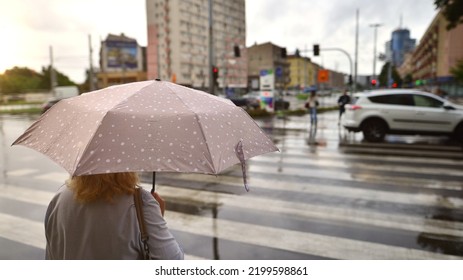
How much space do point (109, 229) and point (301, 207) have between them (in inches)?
178

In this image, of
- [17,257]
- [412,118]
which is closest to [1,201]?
[17,257]

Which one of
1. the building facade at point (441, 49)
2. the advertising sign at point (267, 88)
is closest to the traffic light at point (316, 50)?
the advertising sign at point (267, 88)

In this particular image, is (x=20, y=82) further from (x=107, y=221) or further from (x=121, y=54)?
(x=107, y=221)

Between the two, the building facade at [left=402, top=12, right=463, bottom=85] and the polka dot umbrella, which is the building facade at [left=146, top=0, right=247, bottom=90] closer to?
the building facade at [left=402, top=12, right=463, bottom=85]

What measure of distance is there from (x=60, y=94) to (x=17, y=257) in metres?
38.8

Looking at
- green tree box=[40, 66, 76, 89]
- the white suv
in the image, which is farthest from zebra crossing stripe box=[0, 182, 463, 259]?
green tree box=[40, 66, 76, 89]

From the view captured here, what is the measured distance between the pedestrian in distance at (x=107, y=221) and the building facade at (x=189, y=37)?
272 feet

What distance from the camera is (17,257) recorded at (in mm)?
4211

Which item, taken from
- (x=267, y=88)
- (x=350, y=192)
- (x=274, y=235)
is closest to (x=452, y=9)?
(x=267, y=88)

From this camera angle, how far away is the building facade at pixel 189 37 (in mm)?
86250

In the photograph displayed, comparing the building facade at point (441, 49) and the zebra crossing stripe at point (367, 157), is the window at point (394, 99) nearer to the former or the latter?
the zebra crossing stripe at point (367, 157)

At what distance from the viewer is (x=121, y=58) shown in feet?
281

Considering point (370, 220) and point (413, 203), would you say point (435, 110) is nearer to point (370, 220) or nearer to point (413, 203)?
point (413, 203)

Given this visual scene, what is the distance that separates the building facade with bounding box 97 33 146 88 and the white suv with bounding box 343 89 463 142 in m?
73.9
